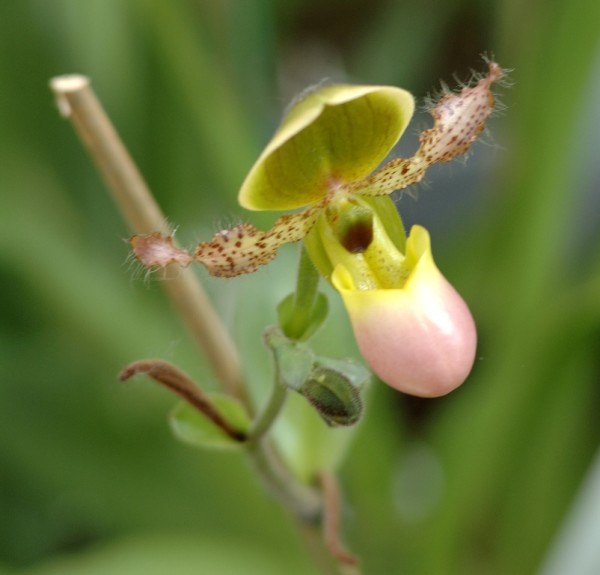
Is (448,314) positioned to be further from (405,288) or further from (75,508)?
(75,508)

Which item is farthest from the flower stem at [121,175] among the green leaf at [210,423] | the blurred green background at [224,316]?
the blurred green background at [224,316]

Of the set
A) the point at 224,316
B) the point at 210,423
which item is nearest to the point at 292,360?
the point at 210,423

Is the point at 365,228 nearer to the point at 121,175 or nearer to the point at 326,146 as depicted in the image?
the point at 326,146

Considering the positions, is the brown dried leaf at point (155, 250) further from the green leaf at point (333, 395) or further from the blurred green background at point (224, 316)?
the blurred green background at point (224, 316)

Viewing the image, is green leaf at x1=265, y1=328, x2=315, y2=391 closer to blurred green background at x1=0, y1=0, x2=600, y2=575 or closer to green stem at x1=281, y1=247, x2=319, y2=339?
green stem at x1=281, y1=247, x2=319, y2=339

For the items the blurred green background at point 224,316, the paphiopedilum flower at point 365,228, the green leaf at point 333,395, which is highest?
the paphiopedilum flower at point 365,228
